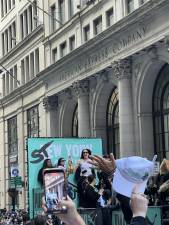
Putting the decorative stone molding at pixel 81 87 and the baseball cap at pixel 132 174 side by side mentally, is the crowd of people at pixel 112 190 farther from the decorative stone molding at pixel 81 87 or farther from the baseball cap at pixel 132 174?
the decorative stone molding at pixel 81 87

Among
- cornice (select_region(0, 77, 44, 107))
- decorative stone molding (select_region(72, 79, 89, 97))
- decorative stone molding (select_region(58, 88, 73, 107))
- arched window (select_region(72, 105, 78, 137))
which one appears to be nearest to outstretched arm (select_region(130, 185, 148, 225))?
decorative stone molding (select_region(72, 79, 89, 97))

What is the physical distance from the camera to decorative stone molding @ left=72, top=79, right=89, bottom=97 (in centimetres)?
3405

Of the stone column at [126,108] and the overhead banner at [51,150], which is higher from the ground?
the stone column at [126,108]

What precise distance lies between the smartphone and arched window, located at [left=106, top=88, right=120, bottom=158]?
2816 centimetres

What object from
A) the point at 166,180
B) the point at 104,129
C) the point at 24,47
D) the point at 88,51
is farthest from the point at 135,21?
the point at 24,47

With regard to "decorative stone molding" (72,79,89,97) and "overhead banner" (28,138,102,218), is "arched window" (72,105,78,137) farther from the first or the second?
"overhead banner" (28,138,102,218)

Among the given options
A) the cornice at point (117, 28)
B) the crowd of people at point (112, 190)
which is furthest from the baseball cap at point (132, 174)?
the cornice at point (117, 28)

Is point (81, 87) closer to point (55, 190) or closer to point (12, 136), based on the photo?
point (12, 136)

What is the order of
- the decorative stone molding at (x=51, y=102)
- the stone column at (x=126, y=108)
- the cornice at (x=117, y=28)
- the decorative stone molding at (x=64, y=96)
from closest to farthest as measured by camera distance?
the cornice at (x=117, y=28), the stone column at (x=126, y=108), the decorative stone molding at (x=64, y=96), the decorative stone molding at (x=51, y=102)

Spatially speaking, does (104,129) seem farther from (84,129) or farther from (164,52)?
(164,52)

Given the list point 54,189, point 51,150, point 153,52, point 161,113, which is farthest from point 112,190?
point 161,113

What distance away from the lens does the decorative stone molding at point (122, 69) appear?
95.5 ft

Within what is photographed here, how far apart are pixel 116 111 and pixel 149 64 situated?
637 centimetres

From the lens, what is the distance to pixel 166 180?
12.3 metres
